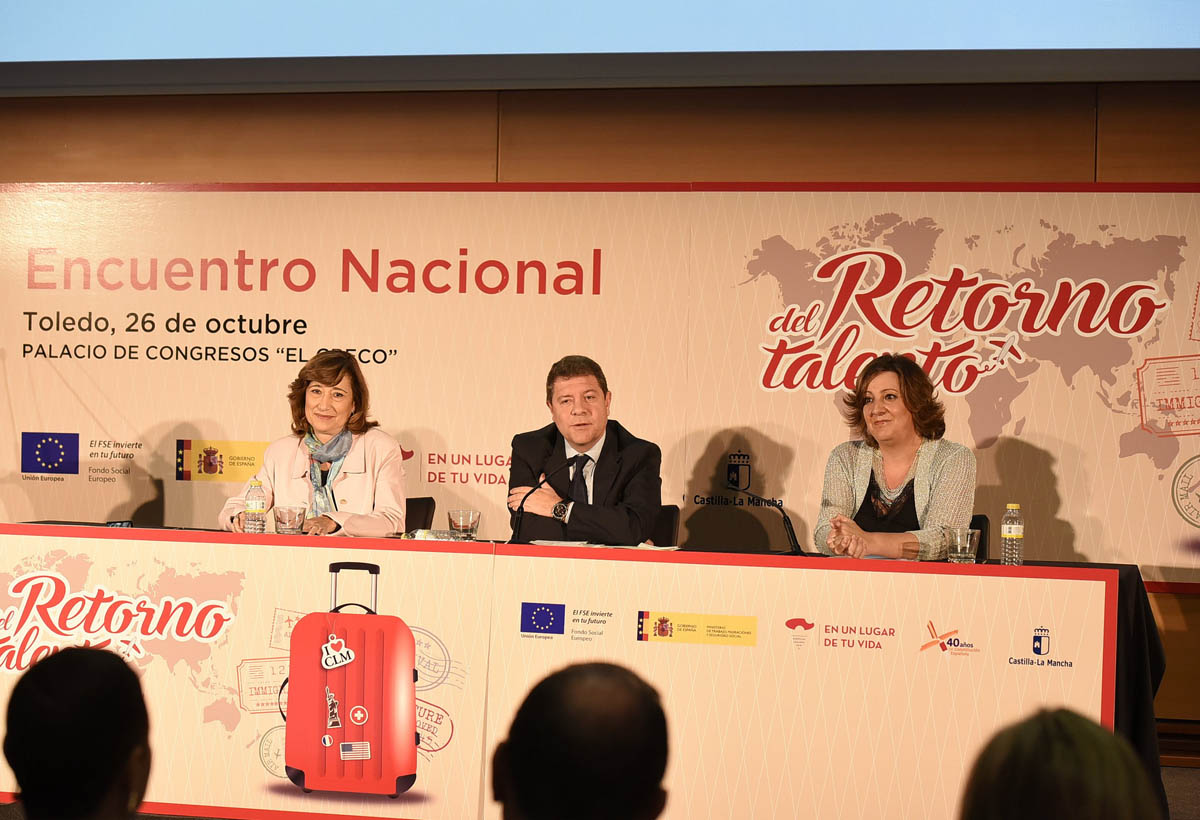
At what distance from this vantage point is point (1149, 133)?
15.5 feet

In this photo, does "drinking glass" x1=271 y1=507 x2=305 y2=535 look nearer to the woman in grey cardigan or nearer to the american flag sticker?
the american flag sticker

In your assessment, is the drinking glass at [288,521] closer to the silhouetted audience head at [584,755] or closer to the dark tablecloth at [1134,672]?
the dark tablecloth at [1134,672]

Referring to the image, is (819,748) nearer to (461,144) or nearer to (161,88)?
(461,144)

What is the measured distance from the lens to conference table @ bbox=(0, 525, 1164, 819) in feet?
9.27

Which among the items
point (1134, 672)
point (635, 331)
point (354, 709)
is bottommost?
point (354, 709)

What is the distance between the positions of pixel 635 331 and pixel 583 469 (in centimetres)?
109

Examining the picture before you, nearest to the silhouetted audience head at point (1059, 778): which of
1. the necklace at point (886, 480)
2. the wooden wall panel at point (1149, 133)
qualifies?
the necklace at point (886, 480)

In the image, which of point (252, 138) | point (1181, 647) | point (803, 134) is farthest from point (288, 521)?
point (1181, 647)

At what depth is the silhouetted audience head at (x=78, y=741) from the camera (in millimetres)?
1165

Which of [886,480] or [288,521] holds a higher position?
[886,480]

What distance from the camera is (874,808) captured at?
2.83 meters

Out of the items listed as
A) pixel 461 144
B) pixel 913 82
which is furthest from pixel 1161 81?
pixel 461 144

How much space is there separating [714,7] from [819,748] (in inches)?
98.1

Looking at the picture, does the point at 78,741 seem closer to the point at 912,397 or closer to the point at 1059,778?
the point at 1059,778
